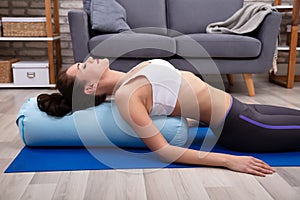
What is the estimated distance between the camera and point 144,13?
11.6ft

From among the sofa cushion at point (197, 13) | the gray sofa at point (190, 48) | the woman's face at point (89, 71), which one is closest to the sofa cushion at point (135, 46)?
the gray sofa at point (190, 48)

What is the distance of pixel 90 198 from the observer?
4.28ft

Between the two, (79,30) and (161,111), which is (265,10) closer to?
(79,30)

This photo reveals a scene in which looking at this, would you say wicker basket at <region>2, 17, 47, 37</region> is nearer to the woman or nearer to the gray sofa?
the gray sofa

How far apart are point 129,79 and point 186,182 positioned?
46 cm

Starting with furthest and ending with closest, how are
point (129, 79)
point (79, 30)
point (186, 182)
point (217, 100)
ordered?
point (79, 30), point (217, 100), point (129, 79), point (186, 182)

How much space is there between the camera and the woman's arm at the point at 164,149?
1.47m

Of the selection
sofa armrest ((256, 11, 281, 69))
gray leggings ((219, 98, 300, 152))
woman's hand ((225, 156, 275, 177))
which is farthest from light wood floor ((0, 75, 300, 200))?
sofa armrest ((256, 11, 281, 69))

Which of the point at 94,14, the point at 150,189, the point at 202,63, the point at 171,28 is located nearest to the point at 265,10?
the point at 202,63

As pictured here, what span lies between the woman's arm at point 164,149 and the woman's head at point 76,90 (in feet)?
0.61

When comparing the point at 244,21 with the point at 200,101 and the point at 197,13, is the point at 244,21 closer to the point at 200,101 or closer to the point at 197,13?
the point at 197,13

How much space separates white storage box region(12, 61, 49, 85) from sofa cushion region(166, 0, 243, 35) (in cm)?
122

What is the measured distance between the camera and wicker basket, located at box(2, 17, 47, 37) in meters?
3.32

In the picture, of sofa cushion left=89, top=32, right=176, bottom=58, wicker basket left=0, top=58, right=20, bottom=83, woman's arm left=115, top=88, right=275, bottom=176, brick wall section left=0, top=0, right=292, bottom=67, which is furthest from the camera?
brick wall section left=0, top=0, right=292, bottom=67
